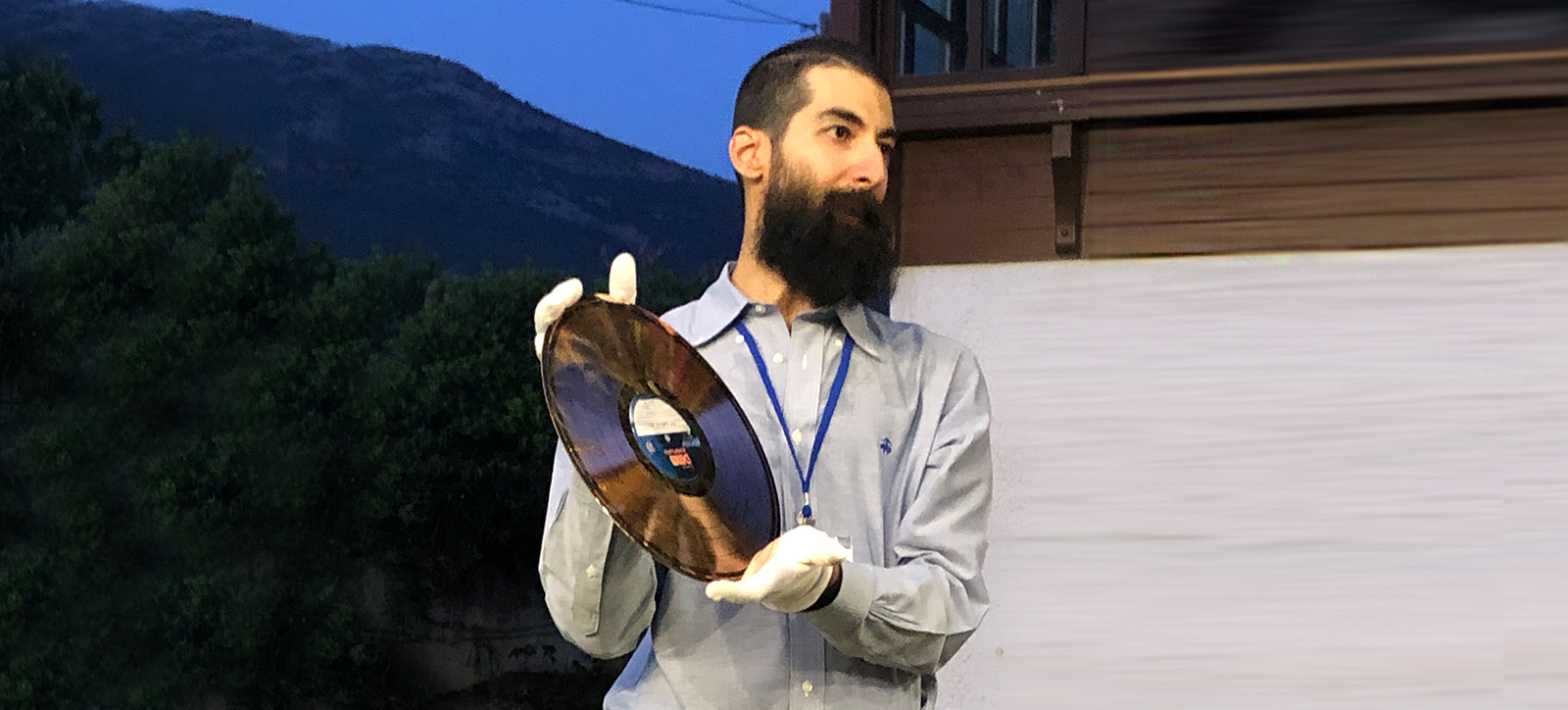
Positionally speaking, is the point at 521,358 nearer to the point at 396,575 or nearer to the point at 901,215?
the point at 396,575

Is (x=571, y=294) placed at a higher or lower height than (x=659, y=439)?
higher

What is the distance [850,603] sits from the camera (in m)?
1.73

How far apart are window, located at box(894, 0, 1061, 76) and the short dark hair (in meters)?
4.36

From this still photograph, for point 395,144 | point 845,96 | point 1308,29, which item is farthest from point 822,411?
point 395,144

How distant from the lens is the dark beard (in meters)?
1.97

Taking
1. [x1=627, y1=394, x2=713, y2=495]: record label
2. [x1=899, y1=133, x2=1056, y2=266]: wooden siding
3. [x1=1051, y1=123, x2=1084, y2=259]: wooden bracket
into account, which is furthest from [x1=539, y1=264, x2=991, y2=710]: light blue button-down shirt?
[x1=899, y1=133, x2=1056, y2=266]: wooden siding

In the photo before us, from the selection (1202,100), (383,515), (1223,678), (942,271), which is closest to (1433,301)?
(1202,100)

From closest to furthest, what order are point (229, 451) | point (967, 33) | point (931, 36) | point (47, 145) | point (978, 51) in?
point (978, 51) → point (967, 33) → point (931, 36) → point (229, 451) → point (47, 145)

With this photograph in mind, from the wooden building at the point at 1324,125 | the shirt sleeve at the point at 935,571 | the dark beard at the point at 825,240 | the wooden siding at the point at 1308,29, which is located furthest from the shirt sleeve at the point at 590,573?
the wooden siding at the point at 1308,29

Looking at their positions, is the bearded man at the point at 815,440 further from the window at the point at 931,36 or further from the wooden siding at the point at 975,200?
the window at the point at 931,36

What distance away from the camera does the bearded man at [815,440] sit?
1895 mm

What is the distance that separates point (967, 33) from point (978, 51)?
18 cm

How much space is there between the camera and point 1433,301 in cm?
80

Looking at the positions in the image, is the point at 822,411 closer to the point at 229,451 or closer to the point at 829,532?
the point at 829,532
